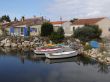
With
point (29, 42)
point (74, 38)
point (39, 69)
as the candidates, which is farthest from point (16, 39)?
point (39, 69)

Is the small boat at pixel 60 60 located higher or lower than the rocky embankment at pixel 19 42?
lower

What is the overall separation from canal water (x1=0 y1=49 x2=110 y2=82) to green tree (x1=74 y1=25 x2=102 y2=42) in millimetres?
10313

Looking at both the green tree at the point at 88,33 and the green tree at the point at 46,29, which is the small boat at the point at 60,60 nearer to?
the green tree at the point at 88,33

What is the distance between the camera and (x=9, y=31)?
71.5 m

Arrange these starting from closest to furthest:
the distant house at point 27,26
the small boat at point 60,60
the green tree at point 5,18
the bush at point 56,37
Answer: the small boat at point 60,60 < the bush at point 56,37 < the distant house at point 27,26 < the green tree at point 5,18

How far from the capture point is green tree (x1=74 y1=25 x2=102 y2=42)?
51375 mm

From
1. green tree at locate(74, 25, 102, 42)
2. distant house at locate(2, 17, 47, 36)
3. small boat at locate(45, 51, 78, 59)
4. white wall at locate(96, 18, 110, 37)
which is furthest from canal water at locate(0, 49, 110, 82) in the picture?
distant house at locate(2, 17, 47, 36)

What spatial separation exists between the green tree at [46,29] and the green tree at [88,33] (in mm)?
7925

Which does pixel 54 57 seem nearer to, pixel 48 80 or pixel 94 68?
pixel 94 68

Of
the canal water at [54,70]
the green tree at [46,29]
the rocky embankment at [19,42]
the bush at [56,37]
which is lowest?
the canal water at [54,70]

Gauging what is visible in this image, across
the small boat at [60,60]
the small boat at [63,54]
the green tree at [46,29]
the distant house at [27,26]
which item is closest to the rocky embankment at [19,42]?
the green tree at [46,29]

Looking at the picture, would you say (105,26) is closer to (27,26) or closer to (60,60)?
(60,60)

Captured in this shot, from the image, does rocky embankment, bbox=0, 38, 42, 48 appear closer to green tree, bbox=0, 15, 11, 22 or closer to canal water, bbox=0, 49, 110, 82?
canal water, bbox=0, 49, 110, 82

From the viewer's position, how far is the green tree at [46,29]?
192ft
